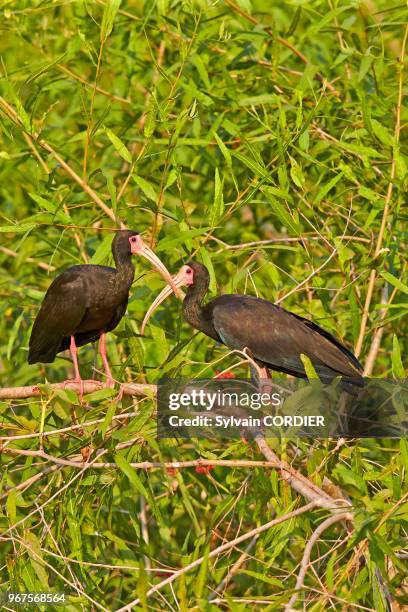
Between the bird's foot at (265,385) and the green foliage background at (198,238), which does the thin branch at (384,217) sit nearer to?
the green foliage background at (198,238)

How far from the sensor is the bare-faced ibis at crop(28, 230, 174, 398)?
7.72 m

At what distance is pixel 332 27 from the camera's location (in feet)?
27.2

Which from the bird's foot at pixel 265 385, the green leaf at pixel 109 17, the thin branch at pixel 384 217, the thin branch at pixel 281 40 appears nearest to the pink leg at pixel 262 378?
the bird's foot at pixel 265 385

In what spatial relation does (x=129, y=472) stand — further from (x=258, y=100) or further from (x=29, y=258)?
(x=29, y=258)

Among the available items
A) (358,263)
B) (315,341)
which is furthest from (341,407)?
(358,263)

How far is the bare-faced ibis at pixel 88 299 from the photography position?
25.3ft

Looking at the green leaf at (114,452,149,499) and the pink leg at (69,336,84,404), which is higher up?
the green leaf at (114,452,149,499)

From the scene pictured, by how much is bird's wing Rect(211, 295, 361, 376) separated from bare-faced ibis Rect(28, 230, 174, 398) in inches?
19.8


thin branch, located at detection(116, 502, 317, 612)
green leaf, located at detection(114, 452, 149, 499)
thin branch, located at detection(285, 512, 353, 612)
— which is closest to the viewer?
thin branch, located at detection(285, 512, 353, 612)

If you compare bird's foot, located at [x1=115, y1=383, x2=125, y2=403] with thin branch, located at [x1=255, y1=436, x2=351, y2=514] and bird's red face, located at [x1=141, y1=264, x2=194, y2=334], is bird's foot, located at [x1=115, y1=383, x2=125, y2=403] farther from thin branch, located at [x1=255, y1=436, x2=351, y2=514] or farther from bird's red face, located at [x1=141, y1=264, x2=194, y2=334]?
bird's red face, located at [x1=141, y1=264, x2=194, y2=334]

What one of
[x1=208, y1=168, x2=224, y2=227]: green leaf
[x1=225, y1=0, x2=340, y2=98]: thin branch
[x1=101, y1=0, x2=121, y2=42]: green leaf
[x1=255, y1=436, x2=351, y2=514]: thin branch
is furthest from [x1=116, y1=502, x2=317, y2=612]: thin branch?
[x1=225, y1=0, x2=340, y2=98]: thin branch

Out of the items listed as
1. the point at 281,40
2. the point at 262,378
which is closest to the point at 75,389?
the point at 262,378

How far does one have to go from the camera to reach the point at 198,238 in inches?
309

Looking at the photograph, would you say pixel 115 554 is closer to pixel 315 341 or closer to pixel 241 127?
pixel 315 341
